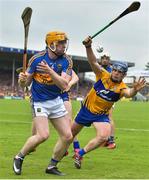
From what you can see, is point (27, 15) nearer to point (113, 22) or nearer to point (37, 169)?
point (113, 22)

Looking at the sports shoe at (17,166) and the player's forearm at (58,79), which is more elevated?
the player's forearm at (58,79)

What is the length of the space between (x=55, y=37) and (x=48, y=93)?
1.01 meters

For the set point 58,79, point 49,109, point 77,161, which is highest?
point 58,79

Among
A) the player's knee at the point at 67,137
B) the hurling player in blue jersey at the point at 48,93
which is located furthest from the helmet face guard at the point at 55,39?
the player's knee at the point at 67,137

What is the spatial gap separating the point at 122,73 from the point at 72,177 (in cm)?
240

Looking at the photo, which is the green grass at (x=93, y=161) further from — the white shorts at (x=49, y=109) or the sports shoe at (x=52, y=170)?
the white shorts at (x=49, y=109)

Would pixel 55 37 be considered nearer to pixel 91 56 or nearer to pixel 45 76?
pixel 45 76

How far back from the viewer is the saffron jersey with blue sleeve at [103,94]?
34.1 ft

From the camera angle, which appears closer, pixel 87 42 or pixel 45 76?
pixel 45 76

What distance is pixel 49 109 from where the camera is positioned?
30.8 feet

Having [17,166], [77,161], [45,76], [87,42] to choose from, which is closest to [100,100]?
[77,161]

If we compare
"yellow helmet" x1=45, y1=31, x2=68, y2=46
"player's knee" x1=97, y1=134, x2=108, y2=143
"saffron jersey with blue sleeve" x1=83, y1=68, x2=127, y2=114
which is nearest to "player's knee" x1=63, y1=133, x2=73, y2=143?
"player's knee" x1=97, y1=134, x2=108, y2=143

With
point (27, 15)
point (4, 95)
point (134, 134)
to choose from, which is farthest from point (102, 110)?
point (4, 95)

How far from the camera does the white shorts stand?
367 inches
